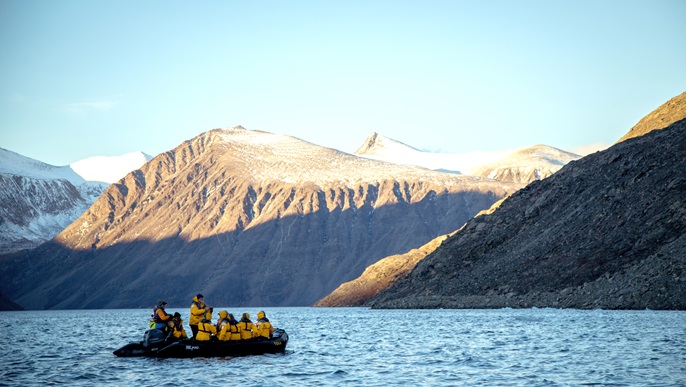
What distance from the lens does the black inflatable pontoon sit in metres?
55.0

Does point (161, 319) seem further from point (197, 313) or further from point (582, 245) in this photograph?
point (582, 245)

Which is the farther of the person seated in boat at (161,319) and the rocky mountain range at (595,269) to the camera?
the rocky mountain range at (595,269)

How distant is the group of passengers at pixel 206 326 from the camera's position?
55.5 m

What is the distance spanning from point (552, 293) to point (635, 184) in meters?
21.3

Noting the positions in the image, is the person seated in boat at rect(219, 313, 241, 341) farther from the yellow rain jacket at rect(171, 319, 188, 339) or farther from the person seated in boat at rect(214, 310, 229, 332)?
the yellow rain jacket at rect(171, 319, 188, 339)

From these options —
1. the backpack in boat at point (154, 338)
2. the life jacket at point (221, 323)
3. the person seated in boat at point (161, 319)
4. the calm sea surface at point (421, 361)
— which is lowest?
the calm sea surface at point (421, 361)

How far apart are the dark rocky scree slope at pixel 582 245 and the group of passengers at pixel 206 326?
49.8 m

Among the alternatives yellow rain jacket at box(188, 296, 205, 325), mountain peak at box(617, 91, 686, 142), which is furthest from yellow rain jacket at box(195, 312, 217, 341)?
mountain peak at box(617, 91, 686, 142)

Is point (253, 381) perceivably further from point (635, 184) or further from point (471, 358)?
point (635, 184)

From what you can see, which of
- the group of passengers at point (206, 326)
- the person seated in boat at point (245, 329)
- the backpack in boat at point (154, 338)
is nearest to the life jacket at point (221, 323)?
the group of passengers at point (206, 326)

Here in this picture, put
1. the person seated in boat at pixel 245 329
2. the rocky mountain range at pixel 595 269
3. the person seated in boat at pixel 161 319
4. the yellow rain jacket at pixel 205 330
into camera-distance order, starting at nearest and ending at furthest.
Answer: the yellow rain jacket at pixel 205 330 → the person seated in boat at pixel 245 329 → the person seated in boat at pixel 161 319 → the rocky mountain range at pixel 595 269

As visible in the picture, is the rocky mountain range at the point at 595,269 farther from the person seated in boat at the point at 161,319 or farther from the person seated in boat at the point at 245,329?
the person seated in boat at the point at 161,319

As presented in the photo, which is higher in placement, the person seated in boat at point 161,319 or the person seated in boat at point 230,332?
the person seated in boat at point 161,319

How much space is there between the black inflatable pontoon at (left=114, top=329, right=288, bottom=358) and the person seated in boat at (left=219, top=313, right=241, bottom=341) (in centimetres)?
36
